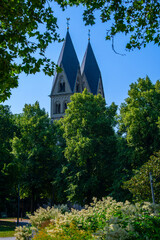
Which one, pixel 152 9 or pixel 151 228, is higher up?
pixel 152 9

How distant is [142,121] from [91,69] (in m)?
40.9

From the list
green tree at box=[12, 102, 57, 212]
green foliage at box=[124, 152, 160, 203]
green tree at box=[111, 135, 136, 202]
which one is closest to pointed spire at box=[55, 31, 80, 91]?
green tree at box=[12, 102, 57, 212]

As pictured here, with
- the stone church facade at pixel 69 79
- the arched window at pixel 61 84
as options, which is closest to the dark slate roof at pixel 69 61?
the stone church facade at pixel 69 79

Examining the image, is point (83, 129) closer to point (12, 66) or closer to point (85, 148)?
point (85, 148)

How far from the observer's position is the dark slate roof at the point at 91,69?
202 feet

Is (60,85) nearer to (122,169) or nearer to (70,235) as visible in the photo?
(122,169)

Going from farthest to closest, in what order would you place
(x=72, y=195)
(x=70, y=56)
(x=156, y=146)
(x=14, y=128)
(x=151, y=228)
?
(x=70, y=56) → (x=14, y=128) → (x=72, y=195) → (x=156, y=146) → (x=151, y=228)

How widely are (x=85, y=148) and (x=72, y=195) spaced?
436 cm

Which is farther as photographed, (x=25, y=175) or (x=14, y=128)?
(x=14, y=128)

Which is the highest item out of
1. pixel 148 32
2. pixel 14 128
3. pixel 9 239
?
pixel 14 128

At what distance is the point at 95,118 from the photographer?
1146 inches

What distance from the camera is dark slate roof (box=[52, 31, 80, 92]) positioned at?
188ft

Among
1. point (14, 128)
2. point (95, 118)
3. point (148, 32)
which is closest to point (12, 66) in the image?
point (148, 32)

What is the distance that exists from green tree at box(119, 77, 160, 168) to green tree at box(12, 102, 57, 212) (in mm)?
9551
